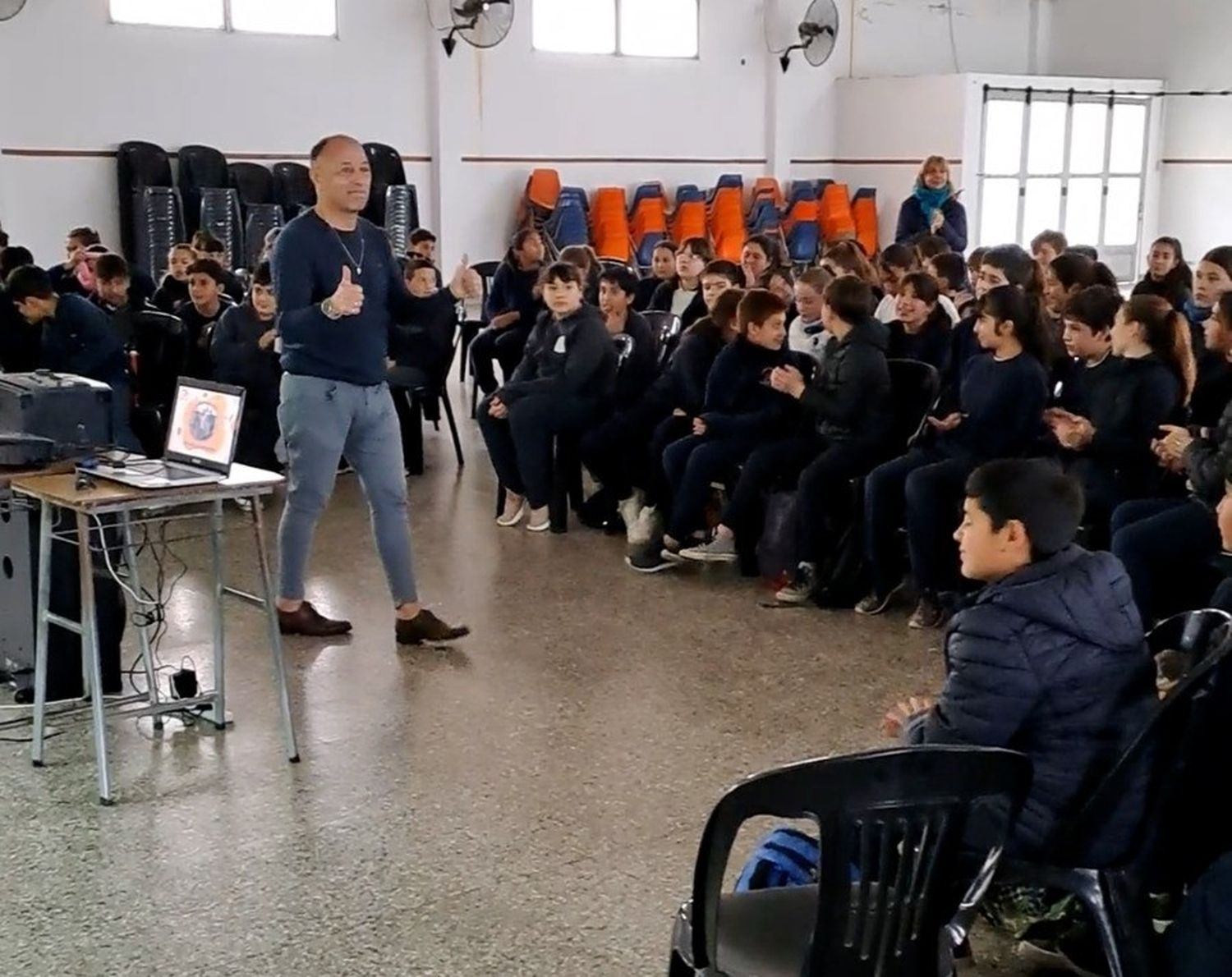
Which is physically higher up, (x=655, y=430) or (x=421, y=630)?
(x=655, y=430)

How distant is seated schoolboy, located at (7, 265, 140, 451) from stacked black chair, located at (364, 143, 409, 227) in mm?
4873

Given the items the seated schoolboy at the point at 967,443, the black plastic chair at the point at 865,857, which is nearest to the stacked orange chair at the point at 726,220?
the seated schoolboy at the point at 967,443

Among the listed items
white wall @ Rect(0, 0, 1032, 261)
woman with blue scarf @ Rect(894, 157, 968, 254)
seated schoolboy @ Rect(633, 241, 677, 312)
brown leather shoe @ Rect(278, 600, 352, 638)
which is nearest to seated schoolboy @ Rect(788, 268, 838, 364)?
seated schoolboy @ Rect(633, 241, 677, 312)

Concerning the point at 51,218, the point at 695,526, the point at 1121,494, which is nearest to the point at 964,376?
the point at 1121,494

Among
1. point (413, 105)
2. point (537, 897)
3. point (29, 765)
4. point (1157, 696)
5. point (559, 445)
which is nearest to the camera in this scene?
point (1157, 696)

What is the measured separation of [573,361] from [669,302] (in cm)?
135

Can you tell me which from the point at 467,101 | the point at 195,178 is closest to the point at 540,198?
the point at 467,101

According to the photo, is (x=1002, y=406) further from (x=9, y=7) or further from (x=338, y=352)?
(x=9, y=7)

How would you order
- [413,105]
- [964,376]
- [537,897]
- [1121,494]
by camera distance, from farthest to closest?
[413,105], [964,376], [1121,494], [537,897]

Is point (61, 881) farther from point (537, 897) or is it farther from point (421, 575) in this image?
point (421, 575)

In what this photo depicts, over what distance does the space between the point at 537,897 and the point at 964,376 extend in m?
2.49

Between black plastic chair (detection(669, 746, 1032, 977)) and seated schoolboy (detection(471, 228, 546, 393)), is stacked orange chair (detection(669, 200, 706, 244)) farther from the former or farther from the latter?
black plastic chair (detection(669, 746, 1032, 977))

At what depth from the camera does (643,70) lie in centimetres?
1230

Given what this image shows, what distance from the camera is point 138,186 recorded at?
981 centimetres
